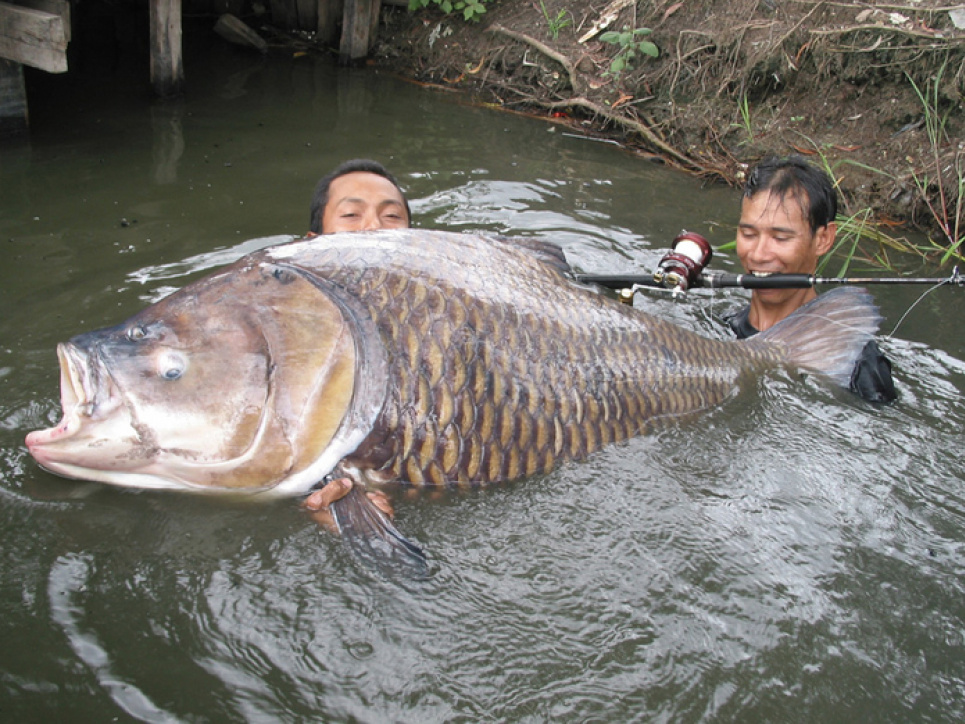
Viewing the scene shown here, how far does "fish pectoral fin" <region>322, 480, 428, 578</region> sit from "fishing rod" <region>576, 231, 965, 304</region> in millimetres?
1487

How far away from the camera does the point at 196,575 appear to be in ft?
7.34

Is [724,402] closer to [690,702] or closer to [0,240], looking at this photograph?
[690,702]

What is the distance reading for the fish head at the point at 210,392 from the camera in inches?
86.1

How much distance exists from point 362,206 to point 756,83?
14.6 feet

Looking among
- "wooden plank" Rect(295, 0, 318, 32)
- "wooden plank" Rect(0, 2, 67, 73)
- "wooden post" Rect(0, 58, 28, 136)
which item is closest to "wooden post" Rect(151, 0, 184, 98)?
"wooden post" Rect(0, 58, 28, 136)

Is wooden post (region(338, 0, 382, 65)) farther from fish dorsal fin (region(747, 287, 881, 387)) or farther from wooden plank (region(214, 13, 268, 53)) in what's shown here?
fish dorsal fin (region(747, 287, 881, 387))

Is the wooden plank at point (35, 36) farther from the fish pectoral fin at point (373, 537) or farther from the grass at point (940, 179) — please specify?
the grass at point (940, 179)

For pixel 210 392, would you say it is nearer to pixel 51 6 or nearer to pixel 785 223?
pixel 785 223

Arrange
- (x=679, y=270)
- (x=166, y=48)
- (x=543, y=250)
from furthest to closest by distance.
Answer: (x=166, y=48), (x=679, y=270), (x=543, y=250)

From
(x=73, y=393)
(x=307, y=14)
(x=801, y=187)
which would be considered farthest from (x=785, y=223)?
(x=307, y=14)

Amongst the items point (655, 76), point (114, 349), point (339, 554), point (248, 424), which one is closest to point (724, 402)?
point (339, 554)

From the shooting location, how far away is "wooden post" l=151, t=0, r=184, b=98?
271 inches

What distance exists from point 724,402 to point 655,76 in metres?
5.00

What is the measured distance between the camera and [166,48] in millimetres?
7004
